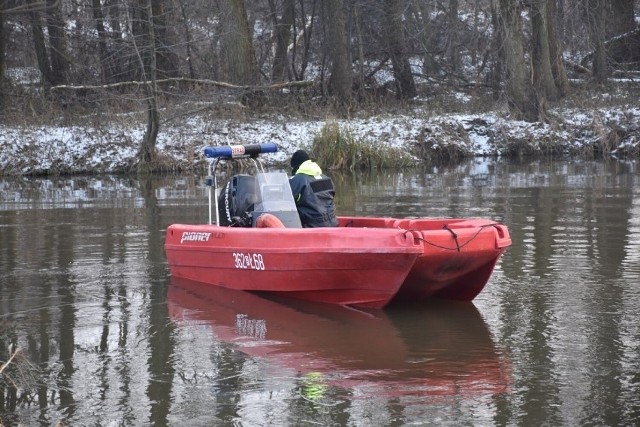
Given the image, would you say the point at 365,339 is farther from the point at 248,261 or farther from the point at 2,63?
the point at 2,63

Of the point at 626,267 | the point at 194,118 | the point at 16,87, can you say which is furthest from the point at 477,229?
the point at 16,87

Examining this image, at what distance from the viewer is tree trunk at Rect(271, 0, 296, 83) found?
35.1 meters

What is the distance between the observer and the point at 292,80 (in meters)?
35.4

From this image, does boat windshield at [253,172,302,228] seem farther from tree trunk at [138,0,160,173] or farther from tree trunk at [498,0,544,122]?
tree trunk at [498,0,544,122]

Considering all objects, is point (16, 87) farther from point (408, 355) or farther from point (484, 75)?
point (408, 355)

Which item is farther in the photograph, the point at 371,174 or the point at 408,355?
the point at 371,174

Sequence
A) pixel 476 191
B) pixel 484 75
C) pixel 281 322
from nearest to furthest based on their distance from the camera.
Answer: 1. pixel 281 322
2. pixel 476 191
3. pixel 484 75

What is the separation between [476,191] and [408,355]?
43.1 ft

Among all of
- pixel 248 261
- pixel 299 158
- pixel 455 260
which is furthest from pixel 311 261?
pixel 299 158

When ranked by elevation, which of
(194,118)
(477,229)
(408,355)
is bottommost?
(408,355)

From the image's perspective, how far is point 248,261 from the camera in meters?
10.8

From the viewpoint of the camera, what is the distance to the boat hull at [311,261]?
9.62 metres

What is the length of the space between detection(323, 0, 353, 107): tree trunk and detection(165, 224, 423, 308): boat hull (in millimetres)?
21698

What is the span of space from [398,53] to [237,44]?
253 inches
